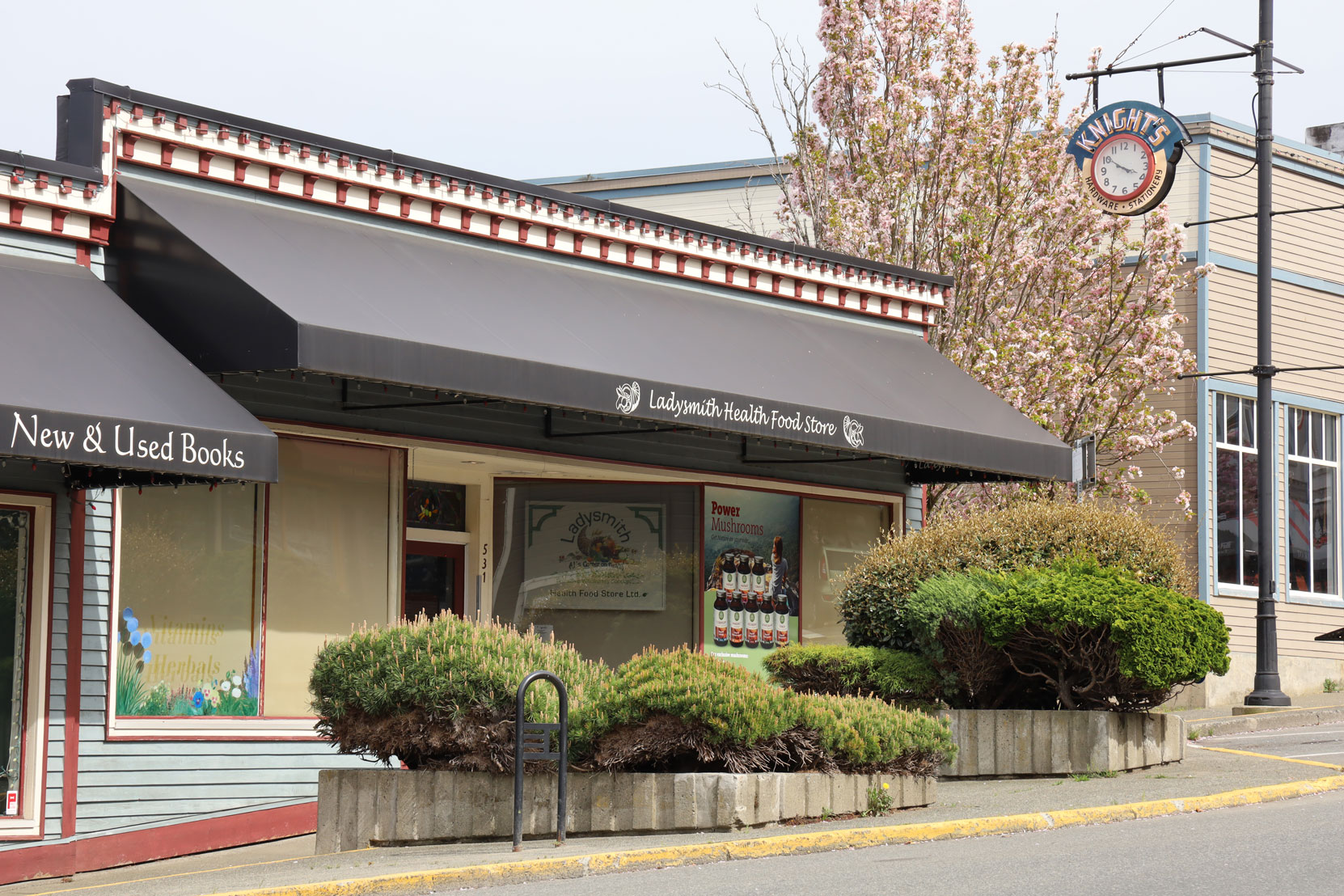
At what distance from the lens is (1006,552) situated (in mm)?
16016

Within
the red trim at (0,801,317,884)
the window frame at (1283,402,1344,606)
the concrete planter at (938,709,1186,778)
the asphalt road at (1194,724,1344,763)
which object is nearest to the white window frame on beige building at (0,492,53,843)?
the red trim at (0,801,317,884)

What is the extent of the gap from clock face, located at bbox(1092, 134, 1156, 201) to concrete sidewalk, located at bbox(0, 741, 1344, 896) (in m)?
9.73

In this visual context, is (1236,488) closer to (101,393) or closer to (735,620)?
(735,620)

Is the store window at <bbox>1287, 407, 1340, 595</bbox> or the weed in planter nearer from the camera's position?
the weed in planter

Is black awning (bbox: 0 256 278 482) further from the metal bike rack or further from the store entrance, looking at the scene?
the store entrance

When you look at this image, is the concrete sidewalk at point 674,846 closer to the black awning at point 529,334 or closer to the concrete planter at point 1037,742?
the concrete planter at point 1037,742

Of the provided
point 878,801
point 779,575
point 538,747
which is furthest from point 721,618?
point 538,747

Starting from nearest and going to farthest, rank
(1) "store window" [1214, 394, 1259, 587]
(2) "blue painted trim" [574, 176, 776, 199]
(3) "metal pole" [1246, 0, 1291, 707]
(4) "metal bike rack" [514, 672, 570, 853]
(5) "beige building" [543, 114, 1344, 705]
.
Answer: (4) "metal bike rack" [514, 672, 570, 853] → (3) "metal pole" [1246, 0, 1291, 707] → (5) "beige building" [543, 114, 1344, 705] → (1) "store window" [1214, 394, 1259, 587] → (2) "blue painted trim" [574, 176, 776, 199]

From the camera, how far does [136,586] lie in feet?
43.8

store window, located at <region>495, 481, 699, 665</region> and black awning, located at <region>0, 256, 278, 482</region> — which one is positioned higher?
black awning, located at <region>0, 256, 278, 482</region>

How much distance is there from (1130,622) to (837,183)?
10.9 m

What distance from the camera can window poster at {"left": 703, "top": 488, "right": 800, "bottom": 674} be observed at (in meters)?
17.8

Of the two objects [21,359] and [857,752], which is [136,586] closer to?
[21,359]

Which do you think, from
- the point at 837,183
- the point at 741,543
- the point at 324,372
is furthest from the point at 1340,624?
the point at 324,372
